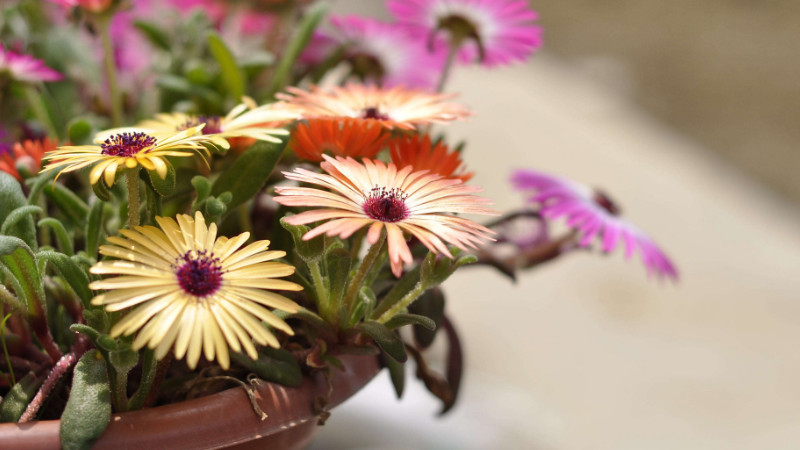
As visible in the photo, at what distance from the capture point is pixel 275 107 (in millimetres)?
482

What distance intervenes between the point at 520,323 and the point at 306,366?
1547mm

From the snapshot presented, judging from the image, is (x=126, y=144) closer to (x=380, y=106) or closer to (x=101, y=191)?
(x=101, y=191)

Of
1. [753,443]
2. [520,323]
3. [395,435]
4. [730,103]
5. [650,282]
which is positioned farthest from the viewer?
[730,103]

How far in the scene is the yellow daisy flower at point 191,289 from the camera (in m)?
0.34

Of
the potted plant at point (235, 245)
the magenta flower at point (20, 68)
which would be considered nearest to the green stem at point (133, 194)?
the potted plant at point (235, 245)

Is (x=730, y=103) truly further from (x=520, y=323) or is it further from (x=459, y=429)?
(x=459, y=429)

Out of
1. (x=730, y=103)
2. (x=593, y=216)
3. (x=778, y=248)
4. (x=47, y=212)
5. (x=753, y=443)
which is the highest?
(x=730, y=103)

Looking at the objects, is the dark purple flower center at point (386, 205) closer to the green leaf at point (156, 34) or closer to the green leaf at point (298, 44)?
the green leaf at point (298, 44)

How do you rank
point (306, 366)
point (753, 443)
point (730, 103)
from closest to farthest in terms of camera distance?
1. point (306, 366)
2. point (753, 443)
3. point (730, 103)

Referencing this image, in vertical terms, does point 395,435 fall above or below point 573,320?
below

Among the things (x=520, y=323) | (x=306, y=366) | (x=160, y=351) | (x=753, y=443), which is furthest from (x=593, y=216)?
(x=520, y=323)

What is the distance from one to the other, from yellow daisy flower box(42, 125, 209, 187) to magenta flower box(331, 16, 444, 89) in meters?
0.31

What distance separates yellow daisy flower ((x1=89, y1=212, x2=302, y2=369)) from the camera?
337 millimetres

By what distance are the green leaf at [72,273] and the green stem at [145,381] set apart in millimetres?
43
